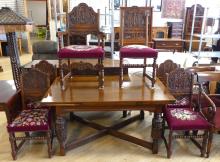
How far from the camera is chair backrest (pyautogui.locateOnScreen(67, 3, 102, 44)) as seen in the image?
3.14 metres

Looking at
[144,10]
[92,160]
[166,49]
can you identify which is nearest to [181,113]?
[92,160]

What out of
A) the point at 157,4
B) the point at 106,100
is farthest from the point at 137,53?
the point at 157,4

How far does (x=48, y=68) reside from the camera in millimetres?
2760

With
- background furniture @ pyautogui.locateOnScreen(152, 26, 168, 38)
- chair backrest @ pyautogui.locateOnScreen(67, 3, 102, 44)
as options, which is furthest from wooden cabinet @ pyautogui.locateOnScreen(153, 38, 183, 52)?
chair backrest @ pyautogui.locateOnScreen(67, 3, 102, 44)

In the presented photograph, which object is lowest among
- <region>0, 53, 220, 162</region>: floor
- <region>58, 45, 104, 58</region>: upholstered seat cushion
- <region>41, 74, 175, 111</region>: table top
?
<region>0, 53, 220, 162</region>: floor

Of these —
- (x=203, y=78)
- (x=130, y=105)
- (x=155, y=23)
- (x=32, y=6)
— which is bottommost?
(x=130, y=105)

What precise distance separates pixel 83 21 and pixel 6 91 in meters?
1.43

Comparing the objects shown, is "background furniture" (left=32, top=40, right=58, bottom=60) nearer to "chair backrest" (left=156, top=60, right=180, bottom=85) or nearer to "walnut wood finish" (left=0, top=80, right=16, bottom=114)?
"walnut wood finish" (left=0, top=80, right=16, bottom=114)

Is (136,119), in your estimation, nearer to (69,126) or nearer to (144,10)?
(69,126)

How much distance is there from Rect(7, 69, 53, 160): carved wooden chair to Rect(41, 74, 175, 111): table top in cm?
21

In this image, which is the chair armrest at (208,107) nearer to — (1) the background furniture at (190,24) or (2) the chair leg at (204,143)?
(2) the chair leg at (204,143)

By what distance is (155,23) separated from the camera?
25.9ft

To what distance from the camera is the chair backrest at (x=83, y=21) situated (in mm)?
3139

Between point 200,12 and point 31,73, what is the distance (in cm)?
625
